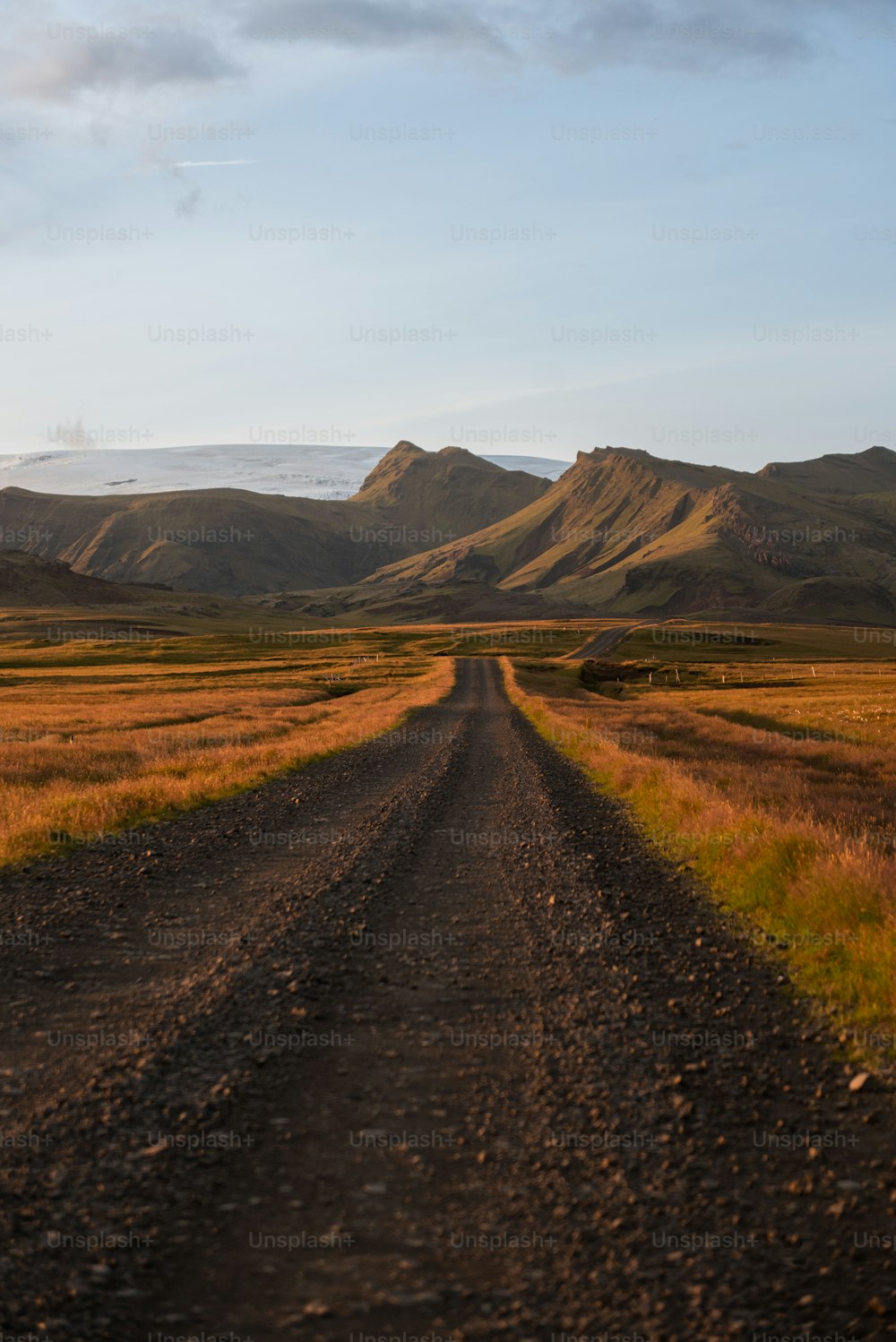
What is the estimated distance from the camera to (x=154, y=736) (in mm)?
35656

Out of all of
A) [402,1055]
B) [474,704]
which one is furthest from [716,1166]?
[474,704]

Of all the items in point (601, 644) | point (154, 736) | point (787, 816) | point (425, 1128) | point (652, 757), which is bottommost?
point (154, 736)

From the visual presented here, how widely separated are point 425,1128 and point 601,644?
154789mm

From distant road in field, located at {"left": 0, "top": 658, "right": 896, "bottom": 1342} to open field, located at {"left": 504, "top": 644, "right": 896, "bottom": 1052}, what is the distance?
2.54ft

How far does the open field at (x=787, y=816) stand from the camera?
Answer: 9102mm

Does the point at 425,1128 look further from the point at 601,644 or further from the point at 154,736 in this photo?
the point at 601,644

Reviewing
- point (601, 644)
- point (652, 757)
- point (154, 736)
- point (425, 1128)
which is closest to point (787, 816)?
point (652, 757)

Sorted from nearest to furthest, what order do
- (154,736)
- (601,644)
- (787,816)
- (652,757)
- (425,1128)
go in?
(425,1128), (787,816), (652,757), (154,736), (601,644)

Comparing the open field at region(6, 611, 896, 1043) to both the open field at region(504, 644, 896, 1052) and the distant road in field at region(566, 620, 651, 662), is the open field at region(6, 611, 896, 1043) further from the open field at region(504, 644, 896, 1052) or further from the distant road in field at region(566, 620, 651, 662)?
the distant road in field at region(566, 620, 651, 662)

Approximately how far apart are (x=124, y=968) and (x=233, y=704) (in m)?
48.8

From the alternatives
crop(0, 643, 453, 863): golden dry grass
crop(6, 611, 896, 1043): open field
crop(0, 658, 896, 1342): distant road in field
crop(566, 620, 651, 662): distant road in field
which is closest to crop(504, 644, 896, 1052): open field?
crop(6, 611, 896, 1043): open field

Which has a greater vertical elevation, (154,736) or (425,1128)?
(425,1128)

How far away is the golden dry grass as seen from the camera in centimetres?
1855

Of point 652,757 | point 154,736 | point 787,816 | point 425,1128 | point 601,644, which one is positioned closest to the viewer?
point 425,1128
